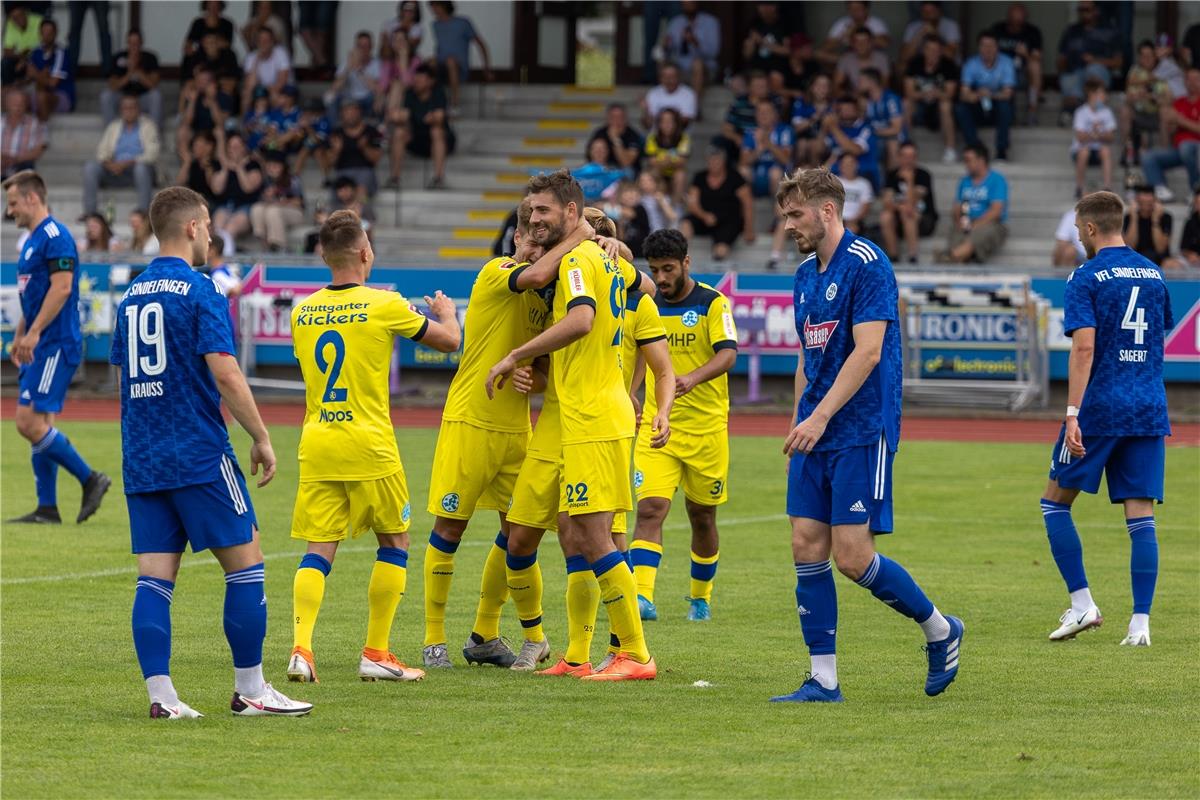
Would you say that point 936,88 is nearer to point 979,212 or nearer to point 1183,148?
point 979,212

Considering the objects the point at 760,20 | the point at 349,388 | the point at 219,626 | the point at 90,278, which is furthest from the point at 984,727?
the point at 760,20

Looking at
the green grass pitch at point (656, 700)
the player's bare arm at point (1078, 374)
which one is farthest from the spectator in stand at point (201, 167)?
the player's bare arm at point (1078, 374)

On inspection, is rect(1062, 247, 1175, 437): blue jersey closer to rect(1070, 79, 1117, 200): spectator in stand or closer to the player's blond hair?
the player's blond hair

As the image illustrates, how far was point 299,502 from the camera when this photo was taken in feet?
25.7

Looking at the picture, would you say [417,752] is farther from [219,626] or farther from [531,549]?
[219,626]

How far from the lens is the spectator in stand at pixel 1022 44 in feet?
89.4

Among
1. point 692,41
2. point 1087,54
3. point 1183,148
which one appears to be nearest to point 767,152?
point 692,41

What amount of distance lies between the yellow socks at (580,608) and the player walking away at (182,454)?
1.54m

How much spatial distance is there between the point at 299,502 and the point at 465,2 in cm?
2442

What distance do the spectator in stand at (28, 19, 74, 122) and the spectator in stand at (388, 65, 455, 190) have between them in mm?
6498

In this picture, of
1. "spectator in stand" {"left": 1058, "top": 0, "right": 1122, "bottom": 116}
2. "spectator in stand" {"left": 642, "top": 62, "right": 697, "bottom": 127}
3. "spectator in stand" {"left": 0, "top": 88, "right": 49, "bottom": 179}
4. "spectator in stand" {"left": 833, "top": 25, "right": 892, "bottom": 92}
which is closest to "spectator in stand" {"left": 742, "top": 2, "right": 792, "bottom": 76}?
"spectator in stand" {"left": 833, "top": 25, "right": 892, "bottom": 92}

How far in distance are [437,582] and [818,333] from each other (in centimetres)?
220

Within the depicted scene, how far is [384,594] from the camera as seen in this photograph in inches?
309

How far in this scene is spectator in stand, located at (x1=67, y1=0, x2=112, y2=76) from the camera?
31672 millimetres
